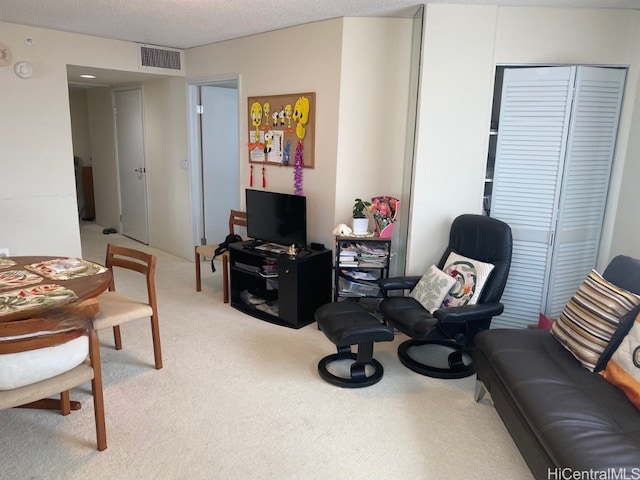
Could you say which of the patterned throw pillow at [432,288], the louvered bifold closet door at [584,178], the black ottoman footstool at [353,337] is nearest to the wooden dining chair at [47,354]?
the black ottoman footstool at [353,337]

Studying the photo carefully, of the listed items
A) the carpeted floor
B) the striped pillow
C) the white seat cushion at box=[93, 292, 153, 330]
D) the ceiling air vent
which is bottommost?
the carpeted floor

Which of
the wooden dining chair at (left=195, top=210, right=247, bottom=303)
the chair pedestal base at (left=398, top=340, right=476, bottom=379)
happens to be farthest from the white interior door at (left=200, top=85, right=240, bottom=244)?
the chair pedestal base at (left=398, top=340, right=476, bottom=379)

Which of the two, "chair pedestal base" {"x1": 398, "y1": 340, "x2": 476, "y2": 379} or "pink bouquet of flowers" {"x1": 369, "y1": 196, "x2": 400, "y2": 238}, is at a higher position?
"pink bouquet of flowers" {"x1": 369, "y1": 196, "x2": 400, "y2": 238}

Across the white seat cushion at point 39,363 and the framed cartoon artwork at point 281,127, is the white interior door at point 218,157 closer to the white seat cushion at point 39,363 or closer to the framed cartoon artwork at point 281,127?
the framed cartoon artwork at point 281,127

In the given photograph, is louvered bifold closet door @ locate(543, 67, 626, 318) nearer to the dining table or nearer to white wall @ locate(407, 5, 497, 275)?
white wall @ locate(407, 5, 497, 275)

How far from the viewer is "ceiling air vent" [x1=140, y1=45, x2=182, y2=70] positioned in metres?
4.66

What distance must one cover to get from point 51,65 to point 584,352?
468cm

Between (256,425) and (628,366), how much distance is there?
1750mm

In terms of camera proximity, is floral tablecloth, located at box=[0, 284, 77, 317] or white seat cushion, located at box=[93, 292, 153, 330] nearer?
floral tablecloth, located at box=[0, 284, 77, 317]

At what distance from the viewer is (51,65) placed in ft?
13.6

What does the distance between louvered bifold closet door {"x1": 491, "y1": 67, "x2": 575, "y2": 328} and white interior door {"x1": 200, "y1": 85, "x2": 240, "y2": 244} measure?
3128mm

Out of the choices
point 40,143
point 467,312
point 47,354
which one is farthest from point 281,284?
point 40,143

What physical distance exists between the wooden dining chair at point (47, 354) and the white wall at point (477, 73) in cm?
227

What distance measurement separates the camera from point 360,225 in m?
3.53
